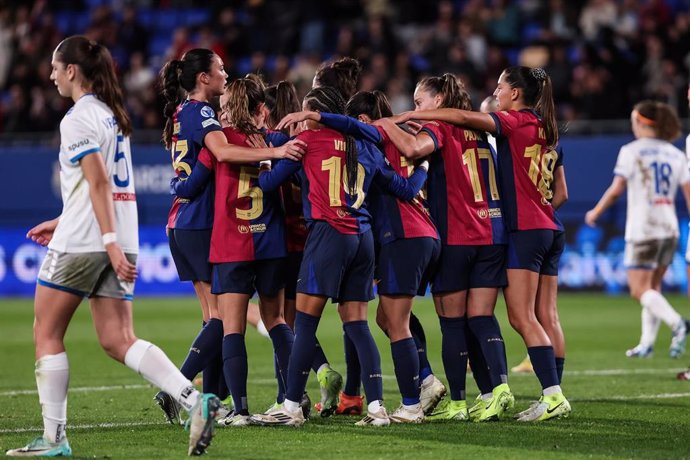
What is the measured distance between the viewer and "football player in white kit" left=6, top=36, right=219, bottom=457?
599 centimetres

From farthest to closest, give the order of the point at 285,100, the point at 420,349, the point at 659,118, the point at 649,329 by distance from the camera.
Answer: the point at 649,329 → the point at 659,118 → the point at 420,349 → the point at 285,100

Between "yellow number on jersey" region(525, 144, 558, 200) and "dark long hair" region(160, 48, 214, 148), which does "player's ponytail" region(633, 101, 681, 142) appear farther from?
"dark long hair" region(160, 48, 214, 148)

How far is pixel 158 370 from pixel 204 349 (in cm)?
141

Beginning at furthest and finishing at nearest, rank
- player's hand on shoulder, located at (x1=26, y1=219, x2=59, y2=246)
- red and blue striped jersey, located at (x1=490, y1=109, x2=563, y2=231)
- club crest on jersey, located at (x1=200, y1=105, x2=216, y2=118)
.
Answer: red and blue striped jersey, located at (x1=490, y1=109, x2=563, y2=231) < club crest on jersey, located at (x1=200, y1=105, x2=216, y2=118) < player's hand on shoulder, located at (x1=26, y1=219, x2=59, y2=246)

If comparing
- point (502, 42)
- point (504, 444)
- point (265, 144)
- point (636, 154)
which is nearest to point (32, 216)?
point (502, 42)

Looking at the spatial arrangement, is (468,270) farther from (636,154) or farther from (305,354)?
(636,154)

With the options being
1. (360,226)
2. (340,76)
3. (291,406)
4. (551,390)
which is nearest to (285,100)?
(340,76)

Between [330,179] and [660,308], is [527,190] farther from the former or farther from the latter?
[660,308]

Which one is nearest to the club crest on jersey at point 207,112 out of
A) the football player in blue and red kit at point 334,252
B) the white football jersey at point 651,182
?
the football player in blue and red kit at point 334,252

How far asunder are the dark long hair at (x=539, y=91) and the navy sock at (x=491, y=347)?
4.18 ft

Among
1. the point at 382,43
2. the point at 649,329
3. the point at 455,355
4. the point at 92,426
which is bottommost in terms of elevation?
the point at 649,329

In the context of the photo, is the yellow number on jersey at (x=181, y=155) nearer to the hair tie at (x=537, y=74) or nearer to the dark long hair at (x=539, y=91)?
the dark long hair at (x=539, y=91)

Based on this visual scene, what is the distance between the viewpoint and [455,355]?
25.2 feet

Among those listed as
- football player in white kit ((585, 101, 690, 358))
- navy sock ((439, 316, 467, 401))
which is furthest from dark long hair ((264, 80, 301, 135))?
football player in white kit ((585, 101, 690, 358))
